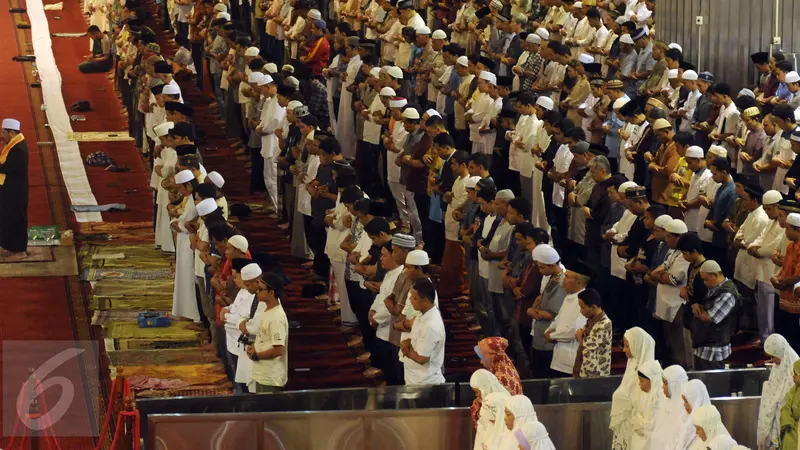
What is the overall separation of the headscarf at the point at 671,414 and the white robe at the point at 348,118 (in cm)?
799

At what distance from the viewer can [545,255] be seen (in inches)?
420

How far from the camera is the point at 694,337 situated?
10.6 metres

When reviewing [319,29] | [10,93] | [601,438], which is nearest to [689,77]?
[319,29]

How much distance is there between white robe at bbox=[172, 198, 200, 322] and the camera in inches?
495

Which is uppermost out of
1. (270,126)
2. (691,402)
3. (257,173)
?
(270,126)

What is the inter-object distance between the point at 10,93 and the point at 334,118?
5.23m

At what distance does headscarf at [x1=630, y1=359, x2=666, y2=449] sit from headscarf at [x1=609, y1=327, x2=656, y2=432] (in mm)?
113

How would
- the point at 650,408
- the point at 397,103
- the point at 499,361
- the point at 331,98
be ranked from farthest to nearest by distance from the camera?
the point at 331,98 → the point at 397,103 → the point at 499,361 → the point at 650,408

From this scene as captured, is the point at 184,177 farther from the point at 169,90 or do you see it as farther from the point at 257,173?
the point at 257,173

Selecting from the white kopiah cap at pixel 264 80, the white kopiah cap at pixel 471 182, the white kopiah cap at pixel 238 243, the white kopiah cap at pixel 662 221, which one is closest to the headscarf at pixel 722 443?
the white kopiah cap at pixel 662 221

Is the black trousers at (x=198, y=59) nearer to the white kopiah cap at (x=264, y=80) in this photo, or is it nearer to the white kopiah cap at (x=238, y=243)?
the white kopiah cap at (x=264, y=80)

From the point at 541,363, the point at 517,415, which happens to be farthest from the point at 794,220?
the point at 517,415

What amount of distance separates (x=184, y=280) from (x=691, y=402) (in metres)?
5.13

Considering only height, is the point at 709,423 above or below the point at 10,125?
below
